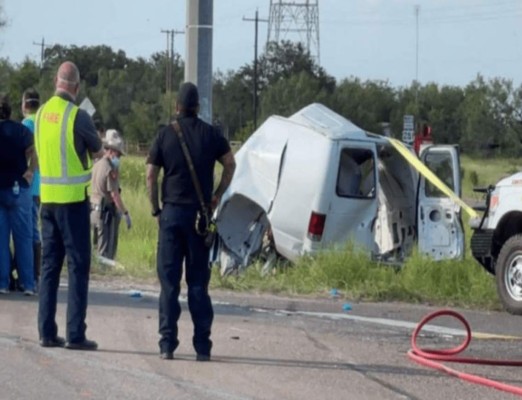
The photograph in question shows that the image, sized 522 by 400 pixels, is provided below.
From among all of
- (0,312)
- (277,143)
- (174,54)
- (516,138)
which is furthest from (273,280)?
(174,54)

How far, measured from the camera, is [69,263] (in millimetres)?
9617

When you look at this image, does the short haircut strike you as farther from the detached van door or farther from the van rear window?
the detached van door

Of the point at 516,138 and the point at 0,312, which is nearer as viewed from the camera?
the point at 0,312

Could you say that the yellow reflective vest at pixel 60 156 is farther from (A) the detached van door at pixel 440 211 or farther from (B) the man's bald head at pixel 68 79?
(A) the detached van door at pixel 440 211

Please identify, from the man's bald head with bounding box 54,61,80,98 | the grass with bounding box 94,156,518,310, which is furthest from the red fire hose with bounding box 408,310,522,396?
the grass with bounding box 94,156,518,310

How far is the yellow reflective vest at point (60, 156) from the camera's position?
31.5 ft

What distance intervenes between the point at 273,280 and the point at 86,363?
6136mm

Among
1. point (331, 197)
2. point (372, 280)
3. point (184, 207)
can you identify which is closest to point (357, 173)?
point (331, 197)

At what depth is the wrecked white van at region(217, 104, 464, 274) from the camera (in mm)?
15211

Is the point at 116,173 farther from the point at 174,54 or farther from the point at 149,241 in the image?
the point at 174,54

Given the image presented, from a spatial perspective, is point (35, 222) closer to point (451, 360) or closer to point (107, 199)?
point (107, 199)

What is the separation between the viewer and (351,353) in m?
9.95

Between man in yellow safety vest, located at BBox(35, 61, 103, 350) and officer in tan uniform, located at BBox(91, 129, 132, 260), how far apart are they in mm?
7322

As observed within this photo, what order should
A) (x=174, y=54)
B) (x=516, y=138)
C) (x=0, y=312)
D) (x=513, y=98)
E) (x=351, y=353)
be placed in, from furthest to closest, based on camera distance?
(x=174, y=54) < (x=513, y=98) < (x=516, y=138) < (x=0, y=312) < (x=351, y=353)
